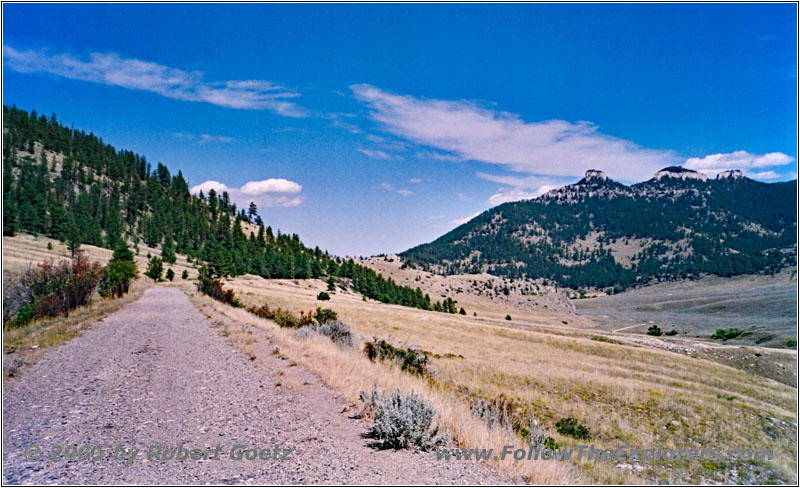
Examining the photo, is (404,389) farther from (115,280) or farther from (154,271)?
(154,271)

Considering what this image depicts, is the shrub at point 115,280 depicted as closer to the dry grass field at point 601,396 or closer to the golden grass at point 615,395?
the dry grass field at point 601,396

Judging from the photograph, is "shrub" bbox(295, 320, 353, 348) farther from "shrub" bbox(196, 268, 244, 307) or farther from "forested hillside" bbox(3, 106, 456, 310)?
"forested hillside" bbox(3, 106, 456, 310)

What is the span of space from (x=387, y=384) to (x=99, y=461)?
682cm

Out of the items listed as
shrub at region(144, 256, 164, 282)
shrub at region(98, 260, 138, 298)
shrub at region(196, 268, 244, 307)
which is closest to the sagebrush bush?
shrub at region(98, 260, 138, 298)

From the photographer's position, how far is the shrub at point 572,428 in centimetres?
1374

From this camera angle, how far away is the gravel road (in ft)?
18.9

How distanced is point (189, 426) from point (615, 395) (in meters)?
19.0

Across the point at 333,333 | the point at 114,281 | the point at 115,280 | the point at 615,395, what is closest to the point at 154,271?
the point at 115,280

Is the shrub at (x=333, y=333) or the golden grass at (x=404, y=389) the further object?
the shrub at (x=333, y=333)

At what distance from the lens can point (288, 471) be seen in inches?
230

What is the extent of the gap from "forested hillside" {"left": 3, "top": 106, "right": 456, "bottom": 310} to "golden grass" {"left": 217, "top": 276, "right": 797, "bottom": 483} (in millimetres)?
73209

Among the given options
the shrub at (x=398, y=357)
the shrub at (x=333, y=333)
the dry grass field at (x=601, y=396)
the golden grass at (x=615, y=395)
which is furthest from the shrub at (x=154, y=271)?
the shrub at (x=398, y=357)

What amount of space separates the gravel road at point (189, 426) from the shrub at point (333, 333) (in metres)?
6.02

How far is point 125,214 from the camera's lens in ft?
503
